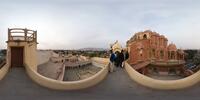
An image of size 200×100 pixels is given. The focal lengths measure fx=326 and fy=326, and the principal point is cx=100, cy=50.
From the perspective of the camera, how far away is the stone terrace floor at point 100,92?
1156cm

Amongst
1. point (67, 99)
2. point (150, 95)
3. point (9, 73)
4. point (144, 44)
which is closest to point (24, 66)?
point (9, 73)

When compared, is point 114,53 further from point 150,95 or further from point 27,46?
point 150,95

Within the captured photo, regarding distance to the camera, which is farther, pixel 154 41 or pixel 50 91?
pixel 154 41

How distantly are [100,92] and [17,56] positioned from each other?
6588 millimetres

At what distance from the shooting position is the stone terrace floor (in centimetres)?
1156

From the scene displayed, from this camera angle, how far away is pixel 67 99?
37.1ft

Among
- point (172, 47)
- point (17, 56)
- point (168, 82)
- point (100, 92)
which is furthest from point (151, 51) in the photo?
point (100, 92)

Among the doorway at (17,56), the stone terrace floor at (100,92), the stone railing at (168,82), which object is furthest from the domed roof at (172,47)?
the stone railing at (168,82)

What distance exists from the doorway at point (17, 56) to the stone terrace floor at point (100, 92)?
8.44ft

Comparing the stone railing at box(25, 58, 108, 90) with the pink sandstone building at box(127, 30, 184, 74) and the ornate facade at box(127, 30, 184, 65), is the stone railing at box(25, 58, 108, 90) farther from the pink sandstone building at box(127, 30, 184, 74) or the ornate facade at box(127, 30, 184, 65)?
the ornate facade at box(127, 30, 184, 65)

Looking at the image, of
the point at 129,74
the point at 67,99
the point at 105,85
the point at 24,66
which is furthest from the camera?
the point at 24,66

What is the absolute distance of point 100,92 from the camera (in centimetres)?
1243

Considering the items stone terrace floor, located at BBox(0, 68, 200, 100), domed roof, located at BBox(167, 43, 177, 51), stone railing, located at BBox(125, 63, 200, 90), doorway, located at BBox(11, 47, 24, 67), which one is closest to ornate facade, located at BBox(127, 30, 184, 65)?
domed roof, located at BBox(167, 43, 177, 51)

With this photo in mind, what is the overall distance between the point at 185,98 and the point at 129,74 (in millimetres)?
4230
